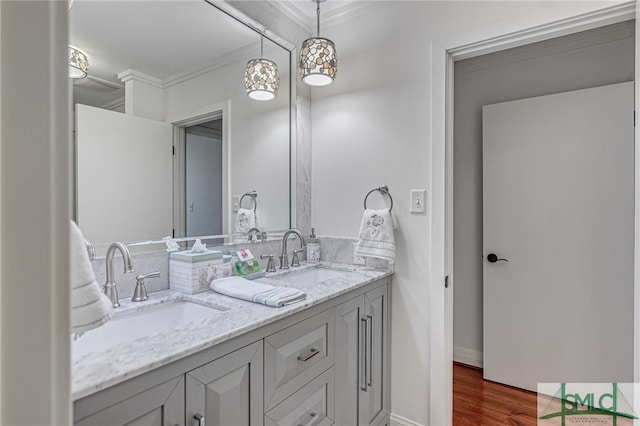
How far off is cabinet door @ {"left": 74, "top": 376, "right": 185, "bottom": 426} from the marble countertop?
7 cm

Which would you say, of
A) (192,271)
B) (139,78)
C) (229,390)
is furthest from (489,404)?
(139,78)

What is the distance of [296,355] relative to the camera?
123 centimetres

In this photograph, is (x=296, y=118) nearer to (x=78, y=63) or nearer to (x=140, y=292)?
(x=78, y=63)

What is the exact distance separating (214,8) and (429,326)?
192cm

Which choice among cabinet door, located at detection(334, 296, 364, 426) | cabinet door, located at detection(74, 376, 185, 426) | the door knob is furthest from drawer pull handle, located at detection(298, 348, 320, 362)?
the door knob

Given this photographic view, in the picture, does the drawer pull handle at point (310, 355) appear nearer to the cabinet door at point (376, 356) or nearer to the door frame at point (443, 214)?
the cabinet door at point (376, 356)

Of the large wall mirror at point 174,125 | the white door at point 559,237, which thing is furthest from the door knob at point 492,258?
the large wall mirror at point 174,125

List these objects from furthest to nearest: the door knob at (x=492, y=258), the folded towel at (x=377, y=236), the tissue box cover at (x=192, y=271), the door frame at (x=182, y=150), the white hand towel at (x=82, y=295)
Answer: the door knob at (x=492, y=258) < the folded towel at (x=377, y=236) < the door frame at (x=182, y=150) < the tissue box cover at (x=192, y=271) < the white hand towel at (x=82, y=295)

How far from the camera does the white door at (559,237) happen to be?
80.2 inches

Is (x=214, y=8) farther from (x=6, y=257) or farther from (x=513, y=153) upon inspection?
(x=513, y=153)

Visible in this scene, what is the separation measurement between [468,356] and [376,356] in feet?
4.43

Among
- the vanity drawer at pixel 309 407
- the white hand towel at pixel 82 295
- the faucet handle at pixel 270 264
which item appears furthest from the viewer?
the faucet handle at pixel 270 264

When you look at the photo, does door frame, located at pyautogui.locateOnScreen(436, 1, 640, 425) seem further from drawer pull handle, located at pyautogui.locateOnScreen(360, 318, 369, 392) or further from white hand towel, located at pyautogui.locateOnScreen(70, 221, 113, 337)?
white hand towel, located at pyautogui.locateOnScreen(70, 221, 113, 337)

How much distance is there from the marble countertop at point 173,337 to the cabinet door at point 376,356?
26 centimetres
